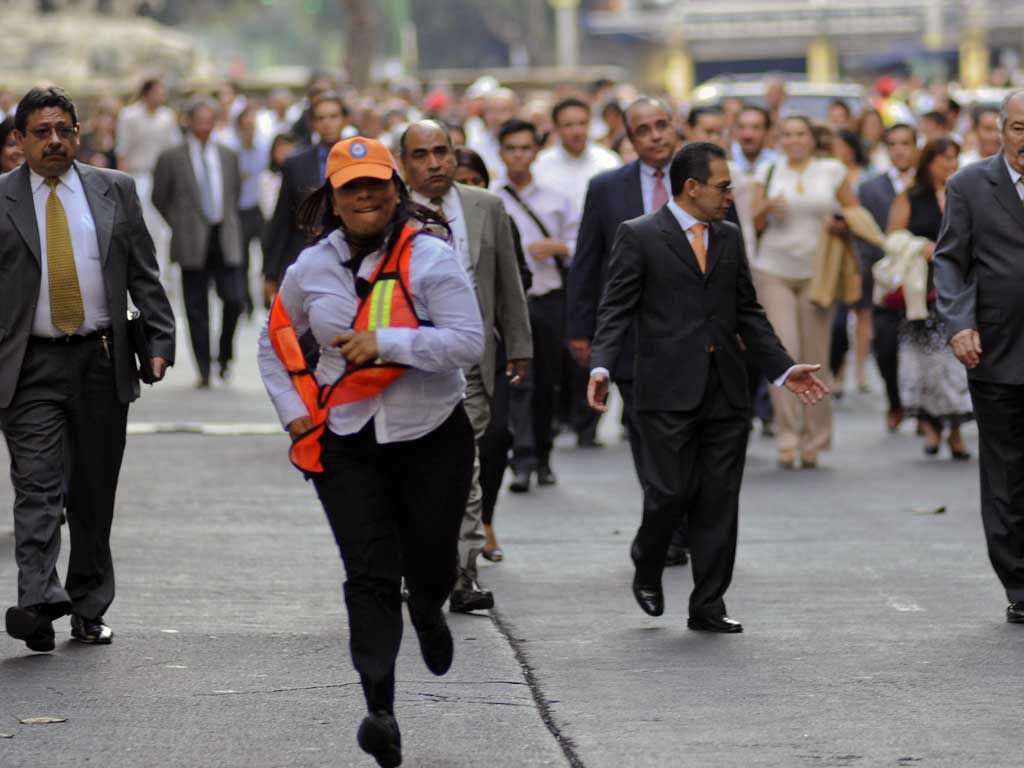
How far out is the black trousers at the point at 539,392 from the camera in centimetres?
1218

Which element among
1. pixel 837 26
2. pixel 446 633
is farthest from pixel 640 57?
pixel 446 633

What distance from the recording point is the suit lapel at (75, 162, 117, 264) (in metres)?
7.91

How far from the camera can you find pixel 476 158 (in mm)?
9742

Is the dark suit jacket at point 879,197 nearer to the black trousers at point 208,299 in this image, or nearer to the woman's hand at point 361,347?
the black trousers at point 208,299

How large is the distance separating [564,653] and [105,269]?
2.08 meters

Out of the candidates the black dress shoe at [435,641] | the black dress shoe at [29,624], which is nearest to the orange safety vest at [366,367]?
the black dress shoe at [435,641]

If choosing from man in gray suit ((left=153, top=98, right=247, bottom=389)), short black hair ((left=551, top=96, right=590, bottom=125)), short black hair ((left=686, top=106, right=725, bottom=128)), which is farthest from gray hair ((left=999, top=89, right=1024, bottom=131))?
man in gray suit ((left=153, top=98, right=247, bottom=389))

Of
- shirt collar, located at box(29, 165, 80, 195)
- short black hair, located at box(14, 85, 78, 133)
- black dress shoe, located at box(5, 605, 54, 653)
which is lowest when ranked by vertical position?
black dress shoe, located at box(5, 605, 54, 653)

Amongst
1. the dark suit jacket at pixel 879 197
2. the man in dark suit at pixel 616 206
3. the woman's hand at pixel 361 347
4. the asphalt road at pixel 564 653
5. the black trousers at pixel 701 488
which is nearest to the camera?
the woman's hand at pixel 361 347

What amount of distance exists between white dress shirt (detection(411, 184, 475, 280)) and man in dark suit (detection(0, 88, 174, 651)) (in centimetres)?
123

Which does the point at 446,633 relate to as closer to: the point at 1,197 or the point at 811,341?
the point at 1,197

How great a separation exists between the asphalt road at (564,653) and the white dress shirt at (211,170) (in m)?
4.98

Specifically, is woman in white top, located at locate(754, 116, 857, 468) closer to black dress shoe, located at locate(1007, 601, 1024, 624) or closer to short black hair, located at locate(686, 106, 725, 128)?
short black hair, located at locate(686, 106, 725, 128)

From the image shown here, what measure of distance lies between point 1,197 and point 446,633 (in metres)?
2.48
